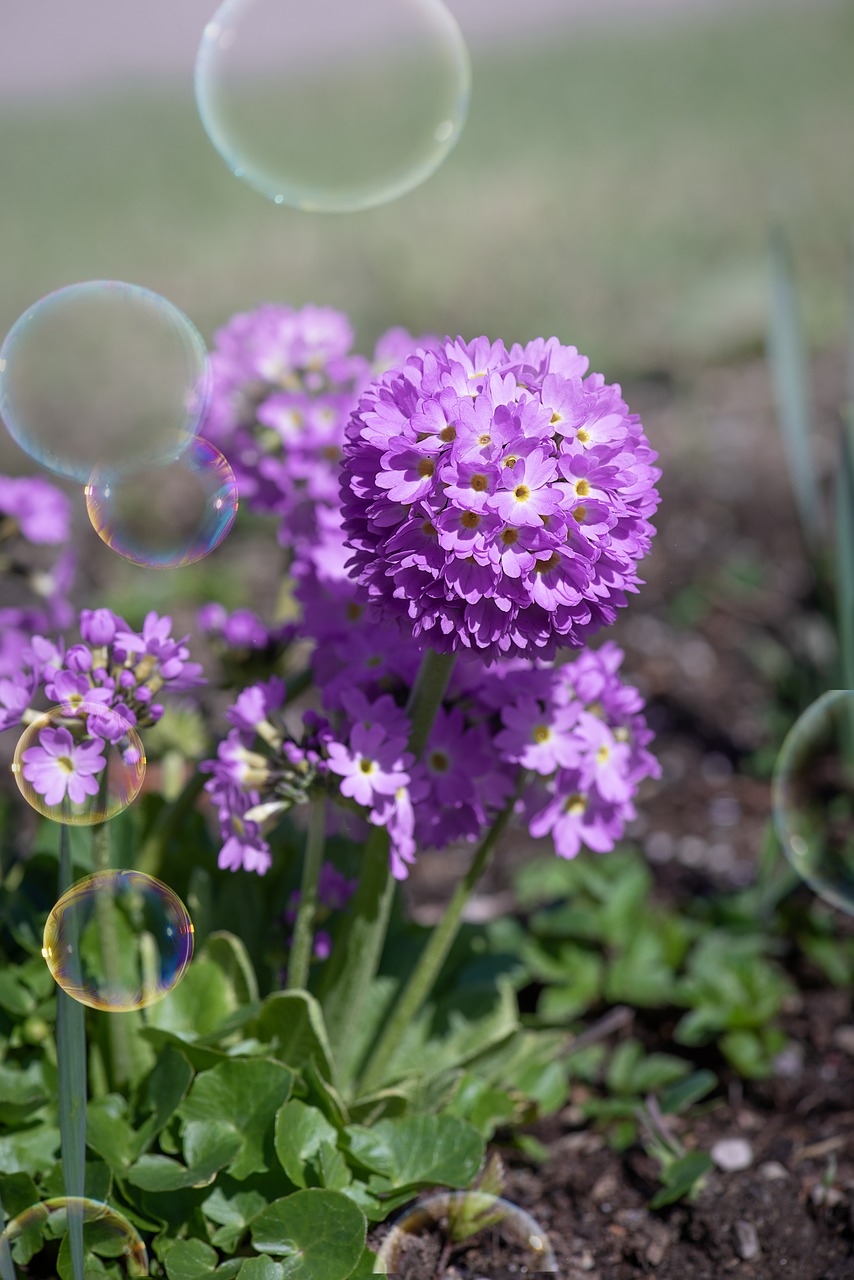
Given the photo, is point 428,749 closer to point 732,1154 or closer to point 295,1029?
point 295,1029

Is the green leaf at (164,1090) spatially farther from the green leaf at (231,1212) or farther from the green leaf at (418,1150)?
the green leaf at (418,1150)

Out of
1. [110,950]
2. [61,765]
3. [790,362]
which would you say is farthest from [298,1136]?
[790,362]

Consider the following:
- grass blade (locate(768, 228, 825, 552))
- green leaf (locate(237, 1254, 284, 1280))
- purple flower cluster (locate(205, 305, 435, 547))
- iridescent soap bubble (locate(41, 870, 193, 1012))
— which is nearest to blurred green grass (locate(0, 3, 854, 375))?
grass blade (locate(768, 228, 825, 552))

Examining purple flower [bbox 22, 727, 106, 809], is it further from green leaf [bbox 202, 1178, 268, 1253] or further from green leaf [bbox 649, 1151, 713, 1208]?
green leaf [bbox 649, 1151, 713, 1208]

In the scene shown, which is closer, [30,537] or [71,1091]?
[71,1091]

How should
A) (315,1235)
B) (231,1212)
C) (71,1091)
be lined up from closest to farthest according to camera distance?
(71,1091) → (315,1235) → (231,1212)

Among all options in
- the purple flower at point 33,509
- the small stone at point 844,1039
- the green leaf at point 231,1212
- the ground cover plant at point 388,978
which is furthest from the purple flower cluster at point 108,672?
the small stone at point 844,1039

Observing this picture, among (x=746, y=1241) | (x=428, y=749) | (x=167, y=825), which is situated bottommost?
(x=746, y=1241)
